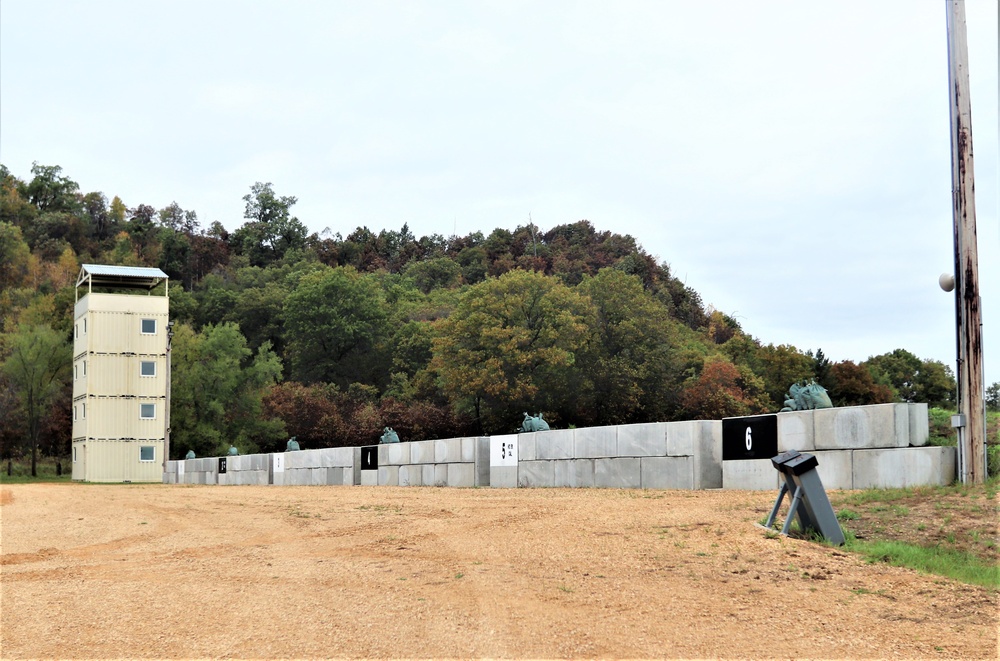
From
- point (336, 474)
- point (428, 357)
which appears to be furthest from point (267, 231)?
point (336, 474)

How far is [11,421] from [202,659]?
6693cm

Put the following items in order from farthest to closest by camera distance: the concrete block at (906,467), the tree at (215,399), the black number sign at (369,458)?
the tree at (215,399) < the black number sign at (369,458) < the concrete block at (906,467)

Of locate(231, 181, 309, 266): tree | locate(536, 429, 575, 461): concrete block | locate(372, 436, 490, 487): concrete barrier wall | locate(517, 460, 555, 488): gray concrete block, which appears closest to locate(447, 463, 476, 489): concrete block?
locate(372, 436, 490, 487): concrete barrier wall

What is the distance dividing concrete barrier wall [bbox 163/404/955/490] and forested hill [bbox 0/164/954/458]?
32.8 metres

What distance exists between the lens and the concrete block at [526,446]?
71.9ft

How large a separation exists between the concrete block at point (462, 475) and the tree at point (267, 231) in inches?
3902

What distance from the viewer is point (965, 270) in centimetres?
1359

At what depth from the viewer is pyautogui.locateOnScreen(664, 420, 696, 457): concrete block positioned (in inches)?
665

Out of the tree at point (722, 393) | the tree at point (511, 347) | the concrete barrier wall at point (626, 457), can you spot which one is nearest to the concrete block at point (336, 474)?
the concrete barrier wall at point (626, 457)

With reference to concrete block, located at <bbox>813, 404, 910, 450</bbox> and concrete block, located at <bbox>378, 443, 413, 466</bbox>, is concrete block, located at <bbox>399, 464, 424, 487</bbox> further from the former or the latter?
concrete block, located at <bbox>813, 404, 910, 450</bbox>

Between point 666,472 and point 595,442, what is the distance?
7.84ft

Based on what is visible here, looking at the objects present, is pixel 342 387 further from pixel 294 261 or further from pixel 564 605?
pixel 564 605

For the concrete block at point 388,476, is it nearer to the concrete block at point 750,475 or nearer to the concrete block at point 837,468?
the concrete block at point 750,475

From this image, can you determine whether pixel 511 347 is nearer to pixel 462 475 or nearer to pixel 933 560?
pixel 462 475
